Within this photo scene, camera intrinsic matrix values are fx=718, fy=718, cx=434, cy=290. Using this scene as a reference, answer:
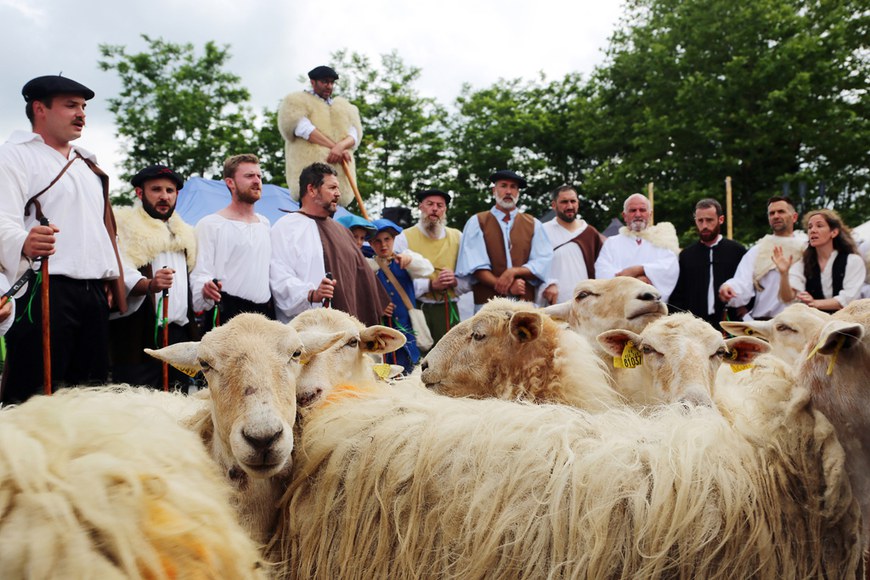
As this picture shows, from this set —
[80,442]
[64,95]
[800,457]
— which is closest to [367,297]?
[64,95]

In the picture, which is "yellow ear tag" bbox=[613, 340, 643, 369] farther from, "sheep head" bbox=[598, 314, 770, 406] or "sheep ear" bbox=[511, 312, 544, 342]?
"sheep ear" bbox=[511, 312, 544, 342]

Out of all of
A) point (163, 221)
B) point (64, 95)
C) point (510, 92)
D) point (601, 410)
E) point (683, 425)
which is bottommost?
point (601, 410)

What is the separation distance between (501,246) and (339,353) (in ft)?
13.6

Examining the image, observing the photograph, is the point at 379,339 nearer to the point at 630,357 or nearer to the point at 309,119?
the point at 630,357

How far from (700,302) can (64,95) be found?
6.48m

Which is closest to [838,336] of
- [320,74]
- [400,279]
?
[400,279]

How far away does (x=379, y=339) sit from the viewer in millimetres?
4109

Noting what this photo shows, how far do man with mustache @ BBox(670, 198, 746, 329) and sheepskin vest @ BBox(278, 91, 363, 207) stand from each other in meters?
4.58

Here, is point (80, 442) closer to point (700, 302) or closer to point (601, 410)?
point (601, 410)

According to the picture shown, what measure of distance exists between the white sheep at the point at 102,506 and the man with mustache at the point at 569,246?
693 cm

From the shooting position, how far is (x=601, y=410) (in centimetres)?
392

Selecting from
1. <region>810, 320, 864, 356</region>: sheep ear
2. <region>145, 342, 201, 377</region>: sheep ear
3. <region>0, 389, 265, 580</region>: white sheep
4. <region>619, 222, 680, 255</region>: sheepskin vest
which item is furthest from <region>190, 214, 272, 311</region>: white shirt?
<region>0, 389, 265, 580</region>: white sheep

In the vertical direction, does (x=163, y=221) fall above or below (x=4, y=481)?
above

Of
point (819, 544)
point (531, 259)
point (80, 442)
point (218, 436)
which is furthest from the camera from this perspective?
point (531, 259)
